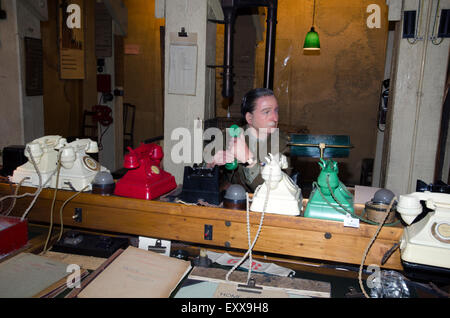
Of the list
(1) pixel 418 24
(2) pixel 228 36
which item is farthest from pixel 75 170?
(1) pixel 418 24

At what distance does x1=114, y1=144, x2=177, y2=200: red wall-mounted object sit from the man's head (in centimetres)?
72

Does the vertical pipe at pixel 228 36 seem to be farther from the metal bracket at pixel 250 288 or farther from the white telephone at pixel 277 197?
the metal bracket at pixel 250 288

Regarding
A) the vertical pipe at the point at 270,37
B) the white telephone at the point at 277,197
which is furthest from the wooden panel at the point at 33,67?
the white telephone at the point at 277,197

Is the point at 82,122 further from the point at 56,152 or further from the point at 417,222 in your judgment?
the point at 417,222

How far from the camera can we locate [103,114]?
625cm

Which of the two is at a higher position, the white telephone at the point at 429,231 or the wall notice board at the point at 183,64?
the wall notice board at the point at 183,64

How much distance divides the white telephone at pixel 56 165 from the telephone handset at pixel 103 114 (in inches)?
168

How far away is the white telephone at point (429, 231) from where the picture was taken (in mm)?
1397

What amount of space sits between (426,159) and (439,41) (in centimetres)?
101

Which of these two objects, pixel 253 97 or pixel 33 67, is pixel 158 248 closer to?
pixel 253 97

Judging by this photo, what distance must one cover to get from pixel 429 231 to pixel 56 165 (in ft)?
6.26

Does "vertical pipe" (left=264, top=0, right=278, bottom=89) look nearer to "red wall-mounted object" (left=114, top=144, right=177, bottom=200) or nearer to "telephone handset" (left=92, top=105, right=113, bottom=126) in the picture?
"red wall-mounted object" (left=114, top=144, right=177, bottom=200)

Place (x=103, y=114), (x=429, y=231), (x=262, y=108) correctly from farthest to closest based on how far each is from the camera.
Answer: (x=103, y=114) < (x=262, y=108) < (x=429, y=231)

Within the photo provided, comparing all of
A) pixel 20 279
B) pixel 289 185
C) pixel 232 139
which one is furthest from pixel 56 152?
pixel 289 185
